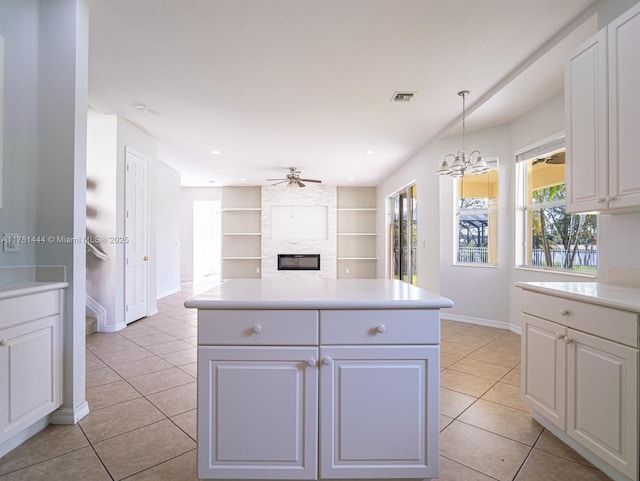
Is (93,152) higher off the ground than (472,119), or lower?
lower

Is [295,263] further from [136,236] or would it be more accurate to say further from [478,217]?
[478,217]

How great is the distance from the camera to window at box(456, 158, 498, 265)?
4305 millimetres

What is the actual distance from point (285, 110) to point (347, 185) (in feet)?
16.8

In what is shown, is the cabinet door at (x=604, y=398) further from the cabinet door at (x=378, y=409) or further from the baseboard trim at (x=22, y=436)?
the baseboard trim at (x=22, y=436)

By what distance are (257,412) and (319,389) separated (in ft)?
0.90

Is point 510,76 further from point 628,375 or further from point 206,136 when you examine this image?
point 206,136

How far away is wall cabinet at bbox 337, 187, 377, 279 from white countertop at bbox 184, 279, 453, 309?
7107mm

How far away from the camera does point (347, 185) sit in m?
8.73

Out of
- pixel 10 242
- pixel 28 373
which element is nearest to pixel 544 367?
pixel 28 373

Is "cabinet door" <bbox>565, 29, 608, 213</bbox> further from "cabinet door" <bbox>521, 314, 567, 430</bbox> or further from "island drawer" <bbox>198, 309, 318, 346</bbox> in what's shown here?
"island drawer" <bbox>198, 309, 318, 346</bbox>

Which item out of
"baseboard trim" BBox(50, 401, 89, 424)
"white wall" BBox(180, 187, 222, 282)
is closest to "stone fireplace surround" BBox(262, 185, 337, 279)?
"white wall" BBox(180, 187, 222, 282)

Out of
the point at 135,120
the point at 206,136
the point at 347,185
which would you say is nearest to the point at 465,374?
the point at 206,136

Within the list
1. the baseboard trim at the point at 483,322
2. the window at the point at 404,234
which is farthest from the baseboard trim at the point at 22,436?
the window at the point at 404,234

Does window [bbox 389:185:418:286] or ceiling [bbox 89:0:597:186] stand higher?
ceiling [bbox 89:0:597:186]
